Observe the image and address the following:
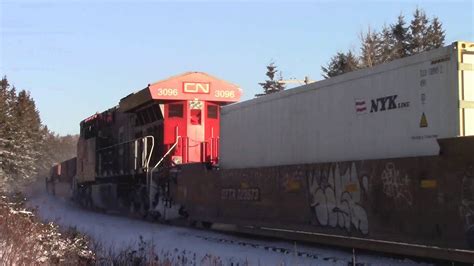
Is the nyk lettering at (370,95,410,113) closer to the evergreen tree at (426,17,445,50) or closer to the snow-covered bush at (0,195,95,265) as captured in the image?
the snow-covered bush at (0,195,95,265)

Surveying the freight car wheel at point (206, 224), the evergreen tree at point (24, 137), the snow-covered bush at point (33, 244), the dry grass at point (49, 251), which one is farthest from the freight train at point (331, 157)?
Result: the evergreen tree at point (24, 137)

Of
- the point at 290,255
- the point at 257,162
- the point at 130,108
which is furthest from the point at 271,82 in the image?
the point at 290,255

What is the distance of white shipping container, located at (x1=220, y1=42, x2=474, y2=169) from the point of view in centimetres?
909

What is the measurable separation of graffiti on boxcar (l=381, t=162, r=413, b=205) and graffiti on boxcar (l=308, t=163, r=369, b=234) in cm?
49

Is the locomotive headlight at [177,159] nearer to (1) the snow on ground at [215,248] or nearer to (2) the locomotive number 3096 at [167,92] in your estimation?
(2) the locomotive number 3096 at [167,92]

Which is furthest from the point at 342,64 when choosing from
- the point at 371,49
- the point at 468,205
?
the point at 468,205

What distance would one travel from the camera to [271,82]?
211 feet

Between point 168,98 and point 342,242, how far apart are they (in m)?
9.08

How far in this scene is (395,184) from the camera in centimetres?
955

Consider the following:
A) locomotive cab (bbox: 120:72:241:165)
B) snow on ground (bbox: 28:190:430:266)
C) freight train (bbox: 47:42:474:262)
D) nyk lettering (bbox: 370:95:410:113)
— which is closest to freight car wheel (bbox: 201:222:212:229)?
freight train (bbox: 47:42:474:262)

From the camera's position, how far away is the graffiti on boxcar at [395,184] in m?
9.27

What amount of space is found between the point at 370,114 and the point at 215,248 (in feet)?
13.3

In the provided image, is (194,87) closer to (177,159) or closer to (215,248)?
(177,159)

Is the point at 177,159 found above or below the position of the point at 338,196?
above
